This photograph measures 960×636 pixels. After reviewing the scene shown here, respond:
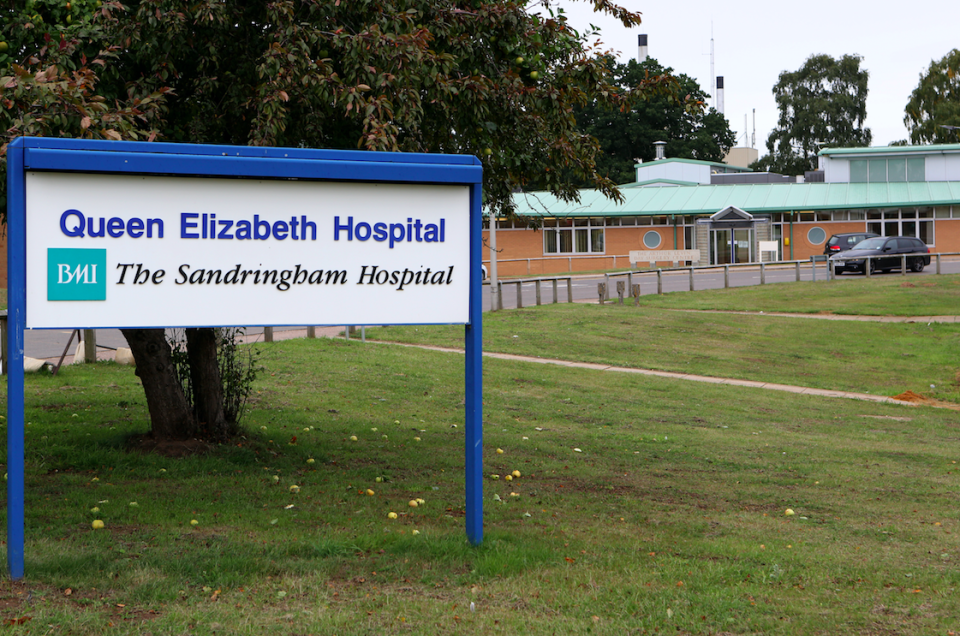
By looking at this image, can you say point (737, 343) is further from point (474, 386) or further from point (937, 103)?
point (937, 103)

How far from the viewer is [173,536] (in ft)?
17.1

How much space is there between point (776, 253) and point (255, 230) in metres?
44.1

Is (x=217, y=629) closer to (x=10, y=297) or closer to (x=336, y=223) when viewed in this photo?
(x=10, y=297)

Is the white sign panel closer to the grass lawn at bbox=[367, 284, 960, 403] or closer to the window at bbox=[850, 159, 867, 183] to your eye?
the grass lawn at bbox=[367, 284, 960, 403]

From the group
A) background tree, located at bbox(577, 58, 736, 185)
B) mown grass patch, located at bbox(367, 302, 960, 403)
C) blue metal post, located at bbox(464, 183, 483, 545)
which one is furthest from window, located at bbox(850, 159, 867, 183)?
blue metal post, located at bbox(464, 183, 483, 545)

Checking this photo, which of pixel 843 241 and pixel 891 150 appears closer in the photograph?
pixel 843 241

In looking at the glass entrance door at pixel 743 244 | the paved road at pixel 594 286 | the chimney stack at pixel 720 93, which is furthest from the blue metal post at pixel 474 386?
the chimney stack at pixel 720 93

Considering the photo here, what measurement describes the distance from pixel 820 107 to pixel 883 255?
130 feet

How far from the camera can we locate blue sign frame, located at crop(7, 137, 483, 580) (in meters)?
4.25

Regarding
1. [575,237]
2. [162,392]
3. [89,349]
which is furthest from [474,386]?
[575,237]

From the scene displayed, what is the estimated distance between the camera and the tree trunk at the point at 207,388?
316 inches

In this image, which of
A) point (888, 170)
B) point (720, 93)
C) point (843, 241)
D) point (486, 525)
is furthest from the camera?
point (720, 93)

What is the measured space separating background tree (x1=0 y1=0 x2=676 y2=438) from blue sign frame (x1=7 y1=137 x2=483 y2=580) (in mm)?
845

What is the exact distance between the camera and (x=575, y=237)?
5106 centimetres
